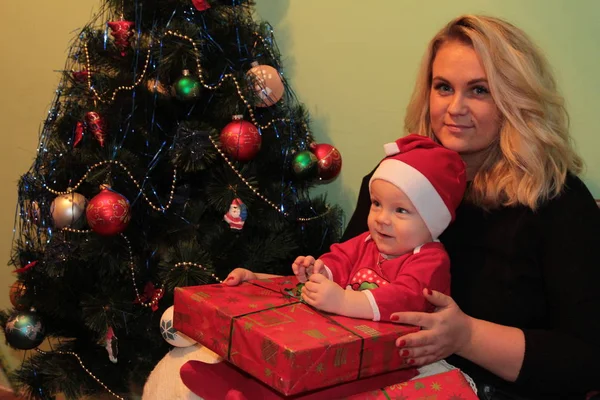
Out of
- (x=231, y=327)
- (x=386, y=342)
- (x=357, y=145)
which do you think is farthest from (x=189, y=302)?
(x=357, y=145)

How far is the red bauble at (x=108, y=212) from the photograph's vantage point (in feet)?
4.88

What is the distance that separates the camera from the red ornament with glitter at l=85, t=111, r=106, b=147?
5.27ft

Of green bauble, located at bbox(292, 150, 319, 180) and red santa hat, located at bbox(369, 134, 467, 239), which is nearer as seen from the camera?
red santa hat, located at bbox(369, 134, 467, 239)

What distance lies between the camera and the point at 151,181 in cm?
163

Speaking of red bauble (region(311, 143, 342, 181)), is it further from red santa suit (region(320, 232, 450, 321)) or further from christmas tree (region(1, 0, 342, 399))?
red santa suit (region(320, 232, 450, 321))

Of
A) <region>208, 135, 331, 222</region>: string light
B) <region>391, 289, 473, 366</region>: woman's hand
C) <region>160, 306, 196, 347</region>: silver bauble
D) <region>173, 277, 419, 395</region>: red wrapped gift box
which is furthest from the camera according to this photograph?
<region>208, 135, 331, 222</region>: string light

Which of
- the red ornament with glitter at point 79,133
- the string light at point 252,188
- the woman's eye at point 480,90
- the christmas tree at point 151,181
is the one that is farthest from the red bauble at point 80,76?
the woman's eye at point 480,90

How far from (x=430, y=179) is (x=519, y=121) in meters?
0.26

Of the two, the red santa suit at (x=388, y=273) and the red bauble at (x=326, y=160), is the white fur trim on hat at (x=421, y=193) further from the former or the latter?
→ the red bauble at (x=326, y=160)

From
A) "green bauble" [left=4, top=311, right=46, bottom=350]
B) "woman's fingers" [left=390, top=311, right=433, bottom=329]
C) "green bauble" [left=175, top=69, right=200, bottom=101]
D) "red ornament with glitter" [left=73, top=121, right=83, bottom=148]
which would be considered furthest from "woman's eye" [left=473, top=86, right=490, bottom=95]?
"green bauble" [left=4, top=311, right=46, bottom=350]

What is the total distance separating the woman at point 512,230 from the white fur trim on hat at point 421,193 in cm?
15

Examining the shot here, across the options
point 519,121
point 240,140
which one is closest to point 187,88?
point 240,140

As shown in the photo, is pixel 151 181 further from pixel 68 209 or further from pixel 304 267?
pixel 304 267

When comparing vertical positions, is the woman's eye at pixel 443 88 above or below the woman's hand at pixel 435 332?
above
